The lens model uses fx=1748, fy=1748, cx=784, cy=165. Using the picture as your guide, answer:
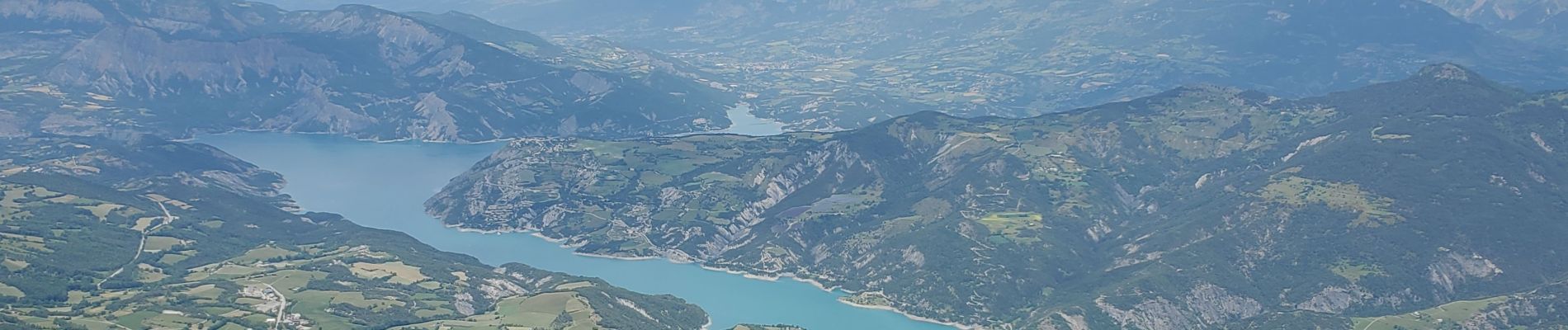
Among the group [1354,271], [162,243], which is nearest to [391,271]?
[162,243]

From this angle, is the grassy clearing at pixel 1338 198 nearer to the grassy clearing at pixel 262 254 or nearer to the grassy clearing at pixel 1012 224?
the grassy clearing at pixel 1012 224

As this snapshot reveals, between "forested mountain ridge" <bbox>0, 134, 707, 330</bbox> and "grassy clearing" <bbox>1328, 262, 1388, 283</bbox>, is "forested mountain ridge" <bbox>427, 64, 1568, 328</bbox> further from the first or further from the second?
"forested mountain ridge" <bbox>0, 134, 707, 330</bbox>

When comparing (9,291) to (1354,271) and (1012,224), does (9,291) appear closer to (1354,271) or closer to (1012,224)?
(1012,224)

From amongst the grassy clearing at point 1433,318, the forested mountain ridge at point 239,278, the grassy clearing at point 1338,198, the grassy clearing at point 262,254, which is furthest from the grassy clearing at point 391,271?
the grassy clearing at point 1338,198

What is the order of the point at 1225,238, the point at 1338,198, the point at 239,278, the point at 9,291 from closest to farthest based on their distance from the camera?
the point at 9,291
the point at 239,278
the point at 1225,238
the point at 1338,198

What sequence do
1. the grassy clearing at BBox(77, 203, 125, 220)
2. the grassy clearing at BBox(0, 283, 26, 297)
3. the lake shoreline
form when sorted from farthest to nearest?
the grassy clearing at BBox(77, 203, 125, 220), the lake shoreline, the grassy clearing at BBox(0, 283, 26, 297)

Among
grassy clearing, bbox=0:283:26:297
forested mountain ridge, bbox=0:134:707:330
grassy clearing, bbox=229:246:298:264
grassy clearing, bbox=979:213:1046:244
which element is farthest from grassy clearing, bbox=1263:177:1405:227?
grassy clearing, bbox=0:283:26:297

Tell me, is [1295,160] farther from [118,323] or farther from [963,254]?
[118,323]

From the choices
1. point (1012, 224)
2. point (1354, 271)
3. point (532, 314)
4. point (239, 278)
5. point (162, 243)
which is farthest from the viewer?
point (1012, 224)
